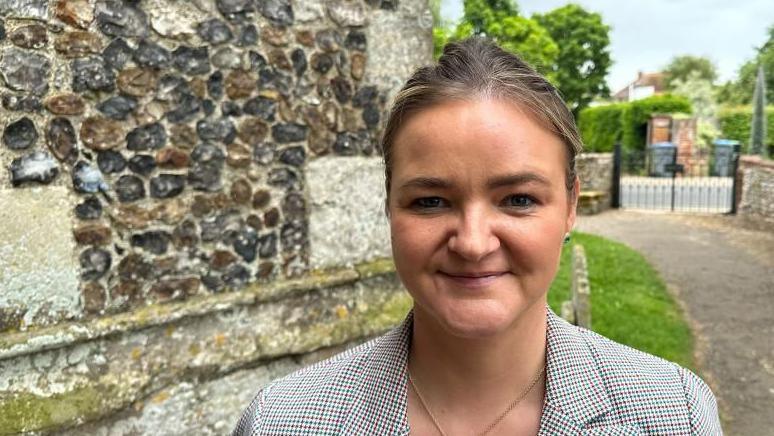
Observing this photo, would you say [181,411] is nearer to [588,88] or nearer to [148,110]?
[148,110]

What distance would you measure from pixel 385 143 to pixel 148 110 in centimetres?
198

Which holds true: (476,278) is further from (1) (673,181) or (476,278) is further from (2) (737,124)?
(2) (737,124)

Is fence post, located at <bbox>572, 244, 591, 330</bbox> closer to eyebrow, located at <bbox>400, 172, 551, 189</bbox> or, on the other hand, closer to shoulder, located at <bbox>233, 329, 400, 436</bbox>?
shoulder, located at <bbox>233, 329, 400, 436</bbox>

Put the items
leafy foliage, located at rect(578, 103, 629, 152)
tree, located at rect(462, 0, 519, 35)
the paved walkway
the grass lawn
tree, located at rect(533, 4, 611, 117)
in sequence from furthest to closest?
tree, located at rect(533, 4, 611, 117)
tree, located at rect(462, 0, 519, 35)
leafy foliage, located at rect(578, 103, 629, 152)
the grass lawn
the paved walkway

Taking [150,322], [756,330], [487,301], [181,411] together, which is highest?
[487,301]

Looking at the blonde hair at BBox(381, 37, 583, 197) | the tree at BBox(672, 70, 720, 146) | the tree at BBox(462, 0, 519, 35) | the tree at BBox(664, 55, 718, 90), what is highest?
the tree at BBox(462, 0, 519, 35)

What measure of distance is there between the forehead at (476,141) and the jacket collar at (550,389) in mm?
373

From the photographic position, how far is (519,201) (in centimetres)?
116

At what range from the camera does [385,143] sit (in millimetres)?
1331

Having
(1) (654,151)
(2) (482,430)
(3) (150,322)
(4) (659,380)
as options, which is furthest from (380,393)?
(1) (654,151)

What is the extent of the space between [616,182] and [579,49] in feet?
94.3

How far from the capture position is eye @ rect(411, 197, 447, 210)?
1.17 m

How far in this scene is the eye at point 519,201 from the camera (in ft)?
3.79

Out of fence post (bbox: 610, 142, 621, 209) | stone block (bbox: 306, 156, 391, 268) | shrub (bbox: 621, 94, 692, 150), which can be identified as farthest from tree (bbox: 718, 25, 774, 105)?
stone block (bbox: 306, 156, 391, 268)
